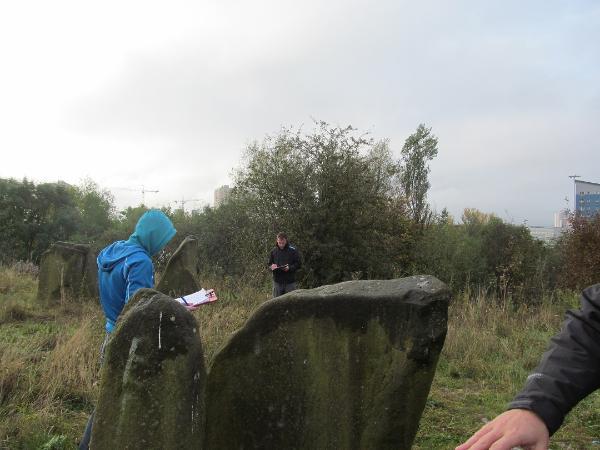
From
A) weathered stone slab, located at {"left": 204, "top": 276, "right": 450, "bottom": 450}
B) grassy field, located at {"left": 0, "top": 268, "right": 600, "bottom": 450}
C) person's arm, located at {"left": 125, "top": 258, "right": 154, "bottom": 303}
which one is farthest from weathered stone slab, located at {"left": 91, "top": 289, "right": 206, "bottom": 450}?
grassy field, located at {"left": 0, "top": 268, "right": 600, "bottom": 450}

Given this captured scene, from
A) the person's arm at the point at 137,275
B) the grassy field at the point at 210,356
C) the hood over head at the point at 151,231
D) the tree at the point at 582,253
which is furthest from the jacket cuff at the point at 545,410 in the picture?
the tree at the point at 582,253

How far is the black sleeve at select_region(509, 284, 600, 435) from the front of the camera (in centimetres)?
118

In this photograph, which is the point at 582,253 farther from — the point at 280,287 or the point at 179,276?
the point at 179,276

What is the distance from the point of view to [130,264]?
332cm

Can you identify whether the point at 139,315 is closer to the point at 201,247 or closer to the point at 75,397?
the point at 75,397

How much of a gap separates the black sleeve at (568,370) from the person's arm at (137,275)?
8.45 ft

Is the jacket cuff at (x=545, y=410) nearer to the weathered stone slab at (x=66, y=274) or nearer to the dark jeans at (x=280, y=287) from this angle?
the dark jeans at (x=280, y=287)

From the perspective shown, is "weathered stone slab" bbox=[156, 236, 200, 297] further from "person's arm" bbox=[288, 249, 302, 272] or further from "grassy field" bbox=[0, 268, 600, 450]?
"person's arm" bbox=[288, 249, 302, 272]

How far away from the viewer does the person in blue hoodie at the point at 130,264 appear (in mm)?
3322

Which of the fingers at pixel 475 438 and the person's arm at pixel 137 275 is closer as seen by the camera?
the fingers at pixel 475 438

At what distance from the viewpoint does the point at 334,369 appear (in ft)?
9.10

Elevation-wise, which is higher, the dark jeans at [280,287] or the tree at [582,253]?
the tree at [582,253]

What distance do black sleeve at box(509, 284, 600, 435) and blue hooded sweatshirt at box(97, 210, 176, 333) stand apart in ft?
8.51

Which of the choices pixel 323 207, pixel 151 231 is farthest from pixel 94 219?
pixel 151 231
